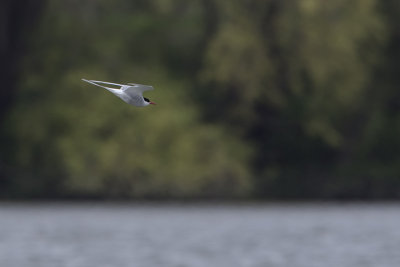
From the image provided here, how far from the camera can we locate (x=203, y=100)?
36.2 m

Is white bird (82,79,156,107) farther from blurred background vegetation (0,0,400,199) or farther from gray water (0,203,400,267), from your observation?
blurred background vegetation (0,0,400,199)

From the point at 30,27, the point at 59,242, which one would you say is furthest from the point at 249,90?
the point at 59,242

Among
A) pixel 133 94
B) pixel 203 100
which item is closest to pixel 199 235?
pixel 203 100

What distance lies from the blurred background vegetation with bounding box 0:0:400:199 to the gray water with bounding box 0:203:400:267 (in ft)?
4.17

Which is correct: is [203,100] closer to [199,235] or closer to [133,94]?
[199,235]

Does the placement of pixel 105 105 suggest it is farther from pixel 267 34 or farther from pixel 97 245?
pixel 97 245

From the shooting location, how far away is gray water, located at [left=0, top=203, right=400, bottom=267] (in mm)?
22422

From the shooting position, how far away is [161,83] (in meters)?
35.1

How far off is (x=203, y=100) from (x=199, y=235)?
974 cm

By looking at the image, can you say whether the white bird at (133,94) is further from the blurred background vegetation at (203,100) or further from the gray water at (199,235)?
the blurred background vegetation at (203,100)

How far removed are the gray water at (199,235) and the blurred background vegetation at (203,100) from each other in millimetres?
1272

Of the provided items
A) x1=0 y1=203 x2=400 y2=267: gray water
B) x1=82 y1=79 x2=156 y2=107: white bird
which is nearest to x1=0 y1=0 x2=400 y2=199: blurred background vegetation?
x1=0 y1=203 x2=400 y2=267: gray water

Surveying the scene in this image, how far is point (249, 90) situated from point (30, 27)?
6181 mm

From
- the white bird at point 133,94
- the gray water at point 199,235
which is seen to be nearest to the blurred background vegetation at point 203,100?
the gray water at point 199,235
